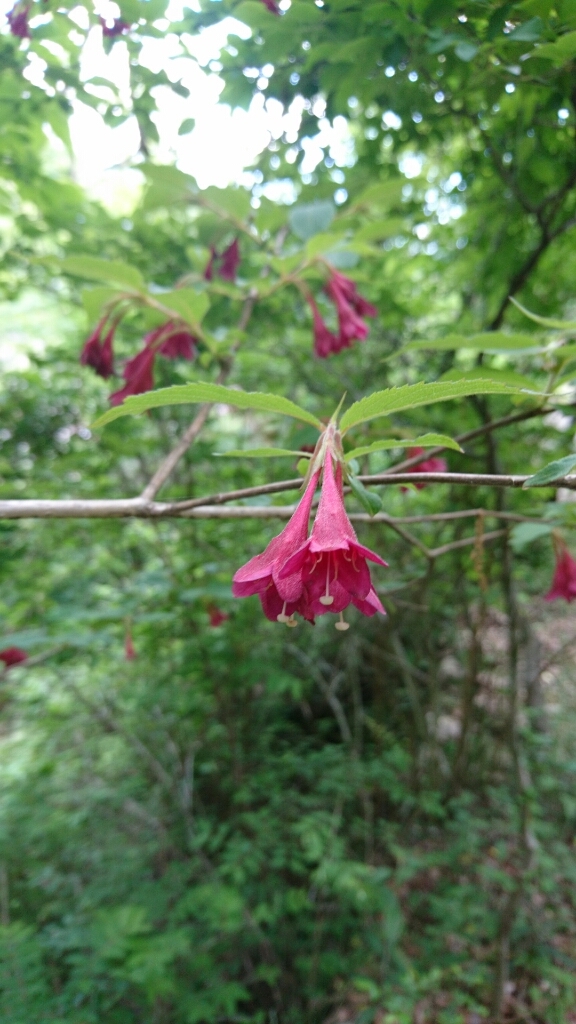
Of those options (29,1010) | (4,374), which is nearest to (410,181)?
(4,374)

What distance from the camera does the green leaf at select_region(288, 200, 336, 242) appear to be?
133cm

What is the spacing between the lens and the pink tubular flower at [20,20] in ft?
4.08

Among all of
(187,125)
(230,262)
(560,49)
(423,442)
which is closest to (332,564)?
(423,442)

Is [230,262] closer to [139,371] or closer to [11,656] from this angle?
[139,371]

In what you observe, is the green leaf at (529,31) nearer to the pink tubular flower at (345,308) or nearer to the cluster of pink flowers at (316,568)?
the pink tubular flower at (345,308)

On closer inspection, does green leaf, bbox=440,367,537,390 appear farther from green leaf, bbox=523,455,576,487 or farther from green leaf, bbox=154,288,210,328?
green leaf, bbox=154,288,210,328

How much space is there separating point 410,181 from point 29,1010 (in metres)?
2.34

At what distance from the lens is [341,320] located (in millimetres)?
1316

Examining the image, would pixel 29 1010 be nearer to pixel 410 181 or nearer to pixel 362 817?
pixel 362 817

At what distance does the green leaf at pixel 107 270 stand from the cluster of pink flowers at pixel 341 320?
18.1 inches

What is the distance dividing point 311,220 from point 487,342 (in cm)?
68

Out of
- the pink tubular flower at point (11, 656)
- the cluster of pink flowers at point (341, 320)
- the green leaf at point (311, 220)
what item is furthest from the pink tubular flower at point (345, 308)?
the pink tubular flower at point (11, 656)

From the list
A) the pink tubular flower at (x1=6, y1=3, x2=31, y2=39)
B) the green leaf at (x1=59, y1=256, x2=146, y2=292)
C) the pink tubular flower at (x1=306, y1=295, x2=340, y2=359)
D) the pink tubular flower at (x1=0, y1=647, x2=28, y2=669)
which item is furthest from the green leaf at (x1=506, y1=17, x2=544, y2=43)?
the pink tubular flower at (x1=0, y1=647, x2=28, y2=669)

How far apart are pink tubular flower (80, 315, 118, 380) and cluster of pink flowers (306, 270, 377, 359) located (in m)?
0.50
